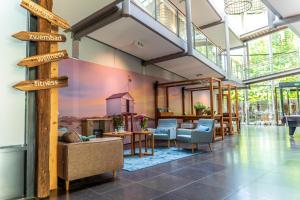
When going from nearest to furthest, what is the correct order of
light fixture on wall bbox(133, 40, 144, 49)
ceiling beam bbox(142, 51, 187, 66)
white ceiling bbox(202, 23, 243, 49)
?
light fixture on wall bbox(133, 40, 144, 49) < ceiling beam bbox(142, 51, 187, 66) < white ceiling bbox(202, 23, 243, 49)

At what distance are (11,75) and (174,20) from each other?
5.99 m

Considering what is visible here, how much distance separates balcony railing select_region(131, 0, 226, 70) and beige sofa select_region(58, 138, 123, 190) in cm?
386

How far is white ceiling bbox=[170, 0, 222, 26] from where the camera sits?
31.0ft

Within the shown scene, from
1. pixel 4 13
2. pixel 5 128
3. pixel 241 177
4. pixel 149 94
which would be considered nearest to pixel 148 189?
pixel 241 177

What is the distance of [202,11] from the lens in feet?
33.2

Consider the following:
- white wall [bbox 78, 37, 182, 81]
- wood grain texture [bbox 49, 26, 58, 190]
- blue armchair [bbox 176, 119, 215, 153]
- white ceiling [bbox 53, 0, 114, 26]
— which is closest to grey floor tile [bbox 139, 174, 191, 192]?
wood grain texture [bbox 49, 26, 58, 190]

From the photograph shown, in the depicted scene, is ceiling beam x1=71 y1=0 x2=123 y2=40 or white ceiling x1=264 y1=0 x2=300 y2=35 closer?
ceiling beam x1=71 y1=0 x2=123 y2=40

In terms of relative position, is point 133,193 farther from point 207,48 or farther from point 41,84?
point 207,48

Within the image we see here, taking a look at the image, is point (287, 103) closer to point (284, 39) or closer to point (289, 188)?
point (284, 39)

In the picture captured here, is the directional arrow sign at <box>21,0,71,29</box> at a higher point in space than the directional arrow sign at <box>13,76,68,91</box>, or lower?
higher

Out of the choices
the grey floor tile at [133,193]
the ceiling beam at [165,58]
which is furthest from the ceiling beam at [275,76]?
the grey floor tile at [133,193]

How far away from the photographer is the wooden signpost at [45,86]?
2.80m

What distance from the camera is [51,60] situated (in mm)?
2939

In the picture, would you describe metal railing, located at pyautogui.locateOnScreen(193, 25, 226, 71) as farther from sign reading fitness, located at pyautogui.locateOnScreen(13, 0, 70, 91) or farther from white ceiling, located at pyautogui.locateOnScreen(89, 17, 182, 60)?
sign reading fitness, located at pyautogui.locateOnScreen(13, 0, 70, 91)
